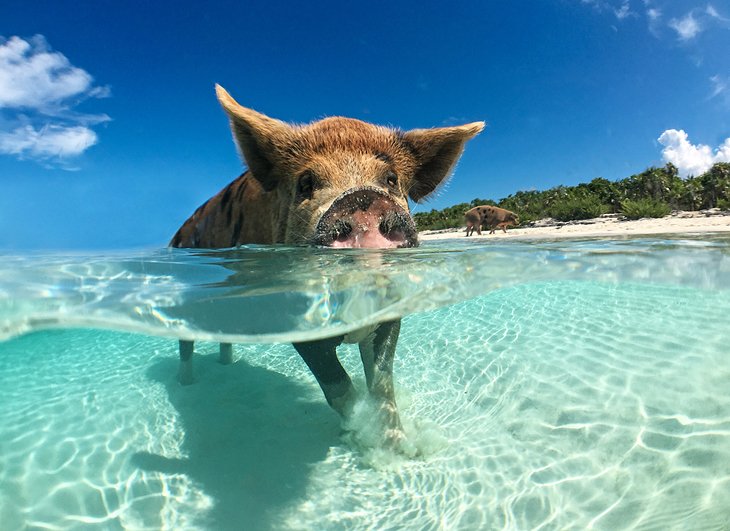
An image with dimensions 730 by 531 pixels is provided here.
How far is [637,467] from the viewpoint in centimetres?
307

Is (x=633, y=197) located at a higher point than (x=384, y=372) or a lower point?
higher

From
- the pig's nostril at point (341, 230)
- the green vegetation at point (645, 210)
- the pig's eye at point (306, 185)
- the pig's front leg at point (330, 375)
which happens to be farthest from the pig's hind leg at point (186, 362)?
the green vegetation at point (645, 210)

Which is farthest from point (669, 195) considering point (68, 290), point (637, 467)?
point (68, 290)

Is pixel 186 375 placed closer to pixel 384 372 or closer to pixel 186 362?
pixel 186 362

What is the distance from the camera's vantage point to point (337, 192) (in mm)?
3646

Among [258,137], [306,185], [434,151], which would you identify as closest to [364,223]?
[306,185]

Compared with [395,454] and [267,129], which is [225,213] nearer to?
[267,129]

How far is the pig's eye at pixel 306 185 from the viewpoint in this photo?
12.7 ft

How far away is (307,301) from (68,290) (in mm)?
1750

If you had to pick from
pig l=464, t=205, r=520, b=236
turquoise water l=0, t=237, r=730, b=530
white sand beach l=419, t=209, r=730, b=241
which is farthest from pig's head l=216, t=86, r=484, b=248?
pig l=464, t=205, r=520, b=236

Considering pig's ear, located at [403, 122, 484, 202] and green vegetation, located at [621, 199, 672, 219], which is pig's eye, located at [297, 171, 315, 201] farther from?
green vegetation, located at [621, 199, 672, 219]

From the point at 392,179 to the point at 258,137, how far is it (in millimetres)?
1292

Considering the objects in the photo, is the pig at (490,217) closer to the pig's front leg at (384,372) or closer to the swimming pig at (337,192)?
the swimming pig at (337,192)

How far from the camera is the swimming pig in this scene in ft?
10.4
